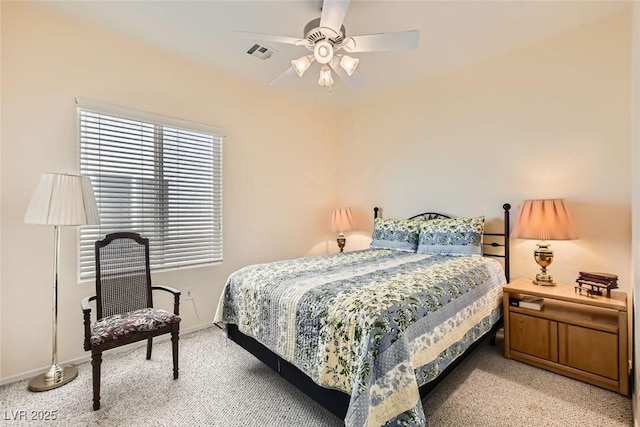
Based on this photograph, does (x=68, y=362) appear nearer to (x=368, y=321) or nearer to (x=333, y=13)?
(x=368, y=321)

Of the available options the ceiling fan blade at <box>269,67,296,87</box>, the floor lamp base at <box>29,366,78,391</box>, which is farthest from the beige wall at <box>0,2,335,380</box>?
the ceiling fan blade at <box>269,67,296,87</box>

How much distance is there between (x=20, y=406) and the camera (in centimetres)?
185

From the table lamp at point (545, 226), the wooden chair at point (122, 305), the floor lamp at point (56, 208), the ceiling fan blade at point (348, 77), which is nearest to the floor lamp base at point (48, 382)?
the floor lamp at point (56, 208)

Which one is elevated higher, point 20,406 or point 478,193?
point 478,193

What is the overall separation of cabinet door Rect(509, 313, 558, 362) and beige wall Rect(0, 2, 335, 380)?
2.64 meters

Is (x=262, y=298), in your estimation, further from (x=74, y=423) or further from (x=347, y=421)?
(x=74, y=423)

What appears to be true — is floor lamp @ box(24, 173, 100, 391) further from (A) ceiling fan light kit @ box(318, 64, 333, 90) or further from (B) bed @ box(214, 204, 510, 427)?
(A) ceiling fan light kit @ box(318, 64, 333, 90)

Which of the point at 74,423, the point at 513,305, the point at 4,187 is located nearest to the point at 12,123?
the point at 4,187

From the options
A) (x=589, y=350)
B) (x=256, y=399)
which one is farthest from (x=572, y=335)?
(x=256, y=399)

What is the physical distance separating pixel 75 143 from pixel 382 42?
8.37 feet

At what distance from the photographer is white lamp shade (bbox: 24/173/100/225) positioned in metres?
1.91

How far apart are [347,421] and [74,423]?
163cm

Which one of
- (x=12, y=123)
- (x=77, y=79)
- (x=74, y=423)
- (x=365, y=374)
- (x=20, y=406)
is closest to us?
(x=365, y=374)

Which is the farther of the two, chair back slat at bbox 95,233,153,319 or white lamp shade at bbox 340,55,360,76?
chair back slat at bbox 95,233,153,319
